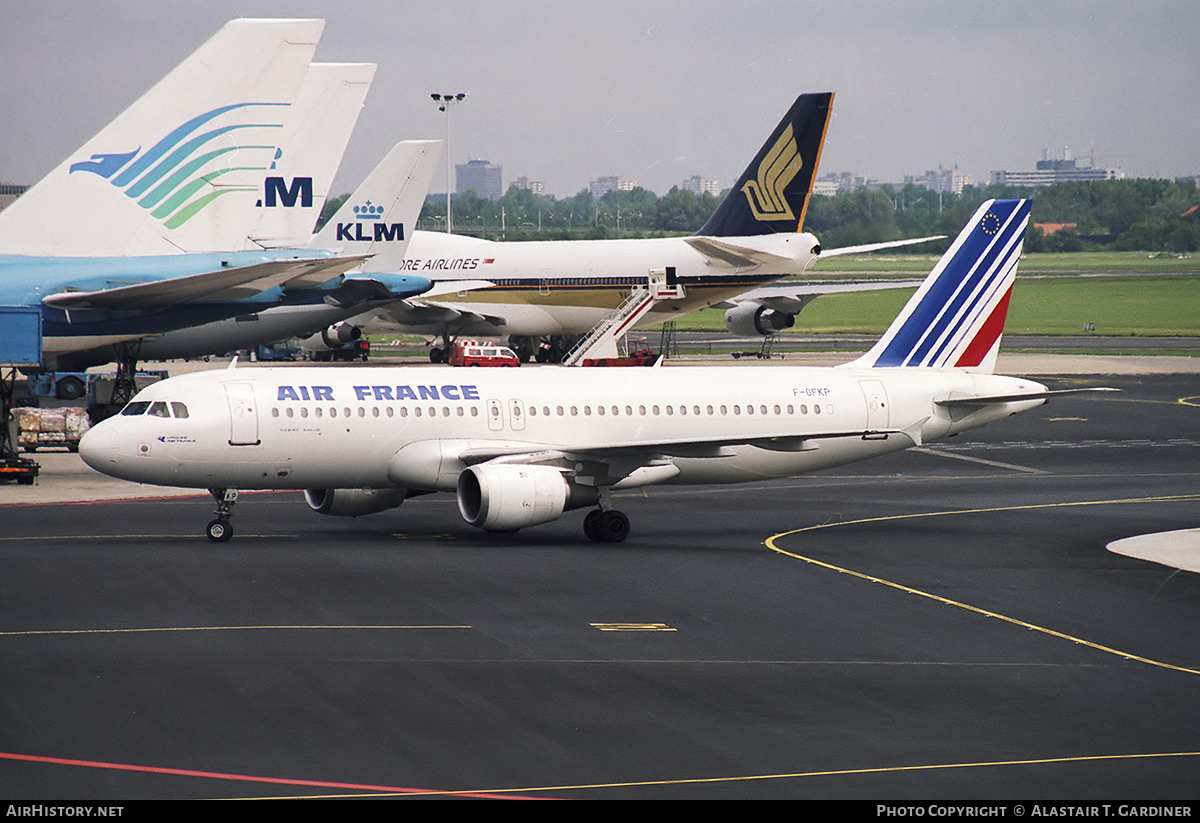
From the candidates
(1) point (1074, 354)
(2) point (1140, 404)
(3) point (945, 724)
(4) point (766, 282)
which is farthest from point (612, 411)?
(1) point (1074, 354)

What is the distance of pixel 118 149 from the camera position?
46562mm

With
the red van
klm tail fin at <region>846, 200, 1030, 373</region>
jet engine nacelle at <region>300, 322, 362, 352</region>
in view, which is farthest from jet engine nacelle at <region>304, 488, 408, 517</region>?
jet engine nacelle at <region>300, 322, 362, 352</region>

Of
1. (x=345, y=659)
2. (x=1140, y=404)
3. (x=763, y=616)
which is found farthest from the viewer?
(x=1140, y=404)

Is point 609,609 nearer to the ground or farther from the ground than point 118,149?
nearer to the ground

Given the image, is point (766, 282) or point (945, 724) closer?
point (945, 724)

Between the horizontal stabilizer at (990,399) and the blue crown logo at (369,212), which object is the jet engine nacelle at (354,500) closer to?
the horizontal stabilizer at (990,399)

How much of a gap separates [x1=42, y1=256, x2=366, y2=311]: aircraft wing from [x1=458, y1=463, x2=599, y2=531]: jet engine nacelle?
41.1ft

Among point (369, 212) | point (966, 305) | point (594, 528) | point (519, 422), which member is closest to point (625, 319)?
point (369, 212)

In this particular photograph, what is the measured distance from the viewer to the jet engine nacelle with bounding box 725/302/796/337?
322 ft

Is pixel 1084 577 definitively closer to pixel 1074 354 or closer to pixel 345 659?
pixel 345 659

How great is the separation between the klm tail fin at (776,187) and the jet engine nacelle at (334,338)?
2327 cm

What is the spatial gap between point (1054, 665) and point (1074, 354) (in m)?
79.7

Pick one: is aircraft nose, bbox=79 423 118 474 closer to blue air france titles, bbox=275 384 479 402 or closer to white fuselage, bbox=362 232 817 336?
blue air france titles, bbox=275 384 479 402

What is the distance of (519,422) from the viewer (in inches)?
1484
